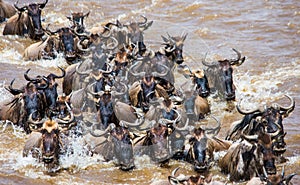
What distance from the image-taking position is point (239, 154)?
41.0 ft

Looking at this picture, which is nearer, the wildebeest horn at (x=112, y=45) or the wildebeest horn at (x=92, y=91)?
the wildebeest horn at (x=92, y=91)

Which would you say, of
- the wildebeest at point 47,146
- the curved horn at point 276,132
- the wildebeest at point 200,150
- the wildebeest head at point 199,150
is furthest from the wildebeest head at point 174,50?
the curved horn at point 276,132

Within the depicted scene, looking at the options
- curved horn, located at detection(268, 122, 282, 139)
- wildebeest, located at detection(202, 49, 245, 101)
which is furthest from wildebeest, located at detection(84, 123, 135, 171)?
wildebeest, located at detection(202, 49, 245, 101)

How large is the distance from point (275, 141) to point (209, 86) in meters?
3.83

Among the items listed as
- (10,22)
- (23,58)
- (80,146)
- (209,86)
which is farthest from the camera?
(10,22)

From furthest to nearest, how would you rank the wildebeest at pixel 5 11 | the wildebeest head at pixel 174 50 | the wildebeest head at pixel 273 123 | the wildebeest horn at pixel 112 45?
the wildebeest at pixel 5 11 → the wildebeest horn at pixel 112 45 → the wildebeest head at pixel 174 50 → the wildebeest head at pixel 273 123

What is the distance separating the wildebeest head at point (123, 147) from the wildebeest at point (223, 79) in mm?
3730

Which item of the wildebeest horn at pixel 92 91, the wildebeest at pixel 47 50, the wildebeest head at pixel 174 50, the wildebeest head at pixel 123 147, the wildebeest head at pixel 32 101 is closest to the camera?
the wildebeest head at pixel 123 147

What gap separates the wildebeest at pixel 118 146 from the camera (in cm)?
1283

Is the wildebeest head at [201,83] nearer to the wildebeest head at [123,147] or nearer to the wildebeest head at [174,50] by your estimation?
the wildebeest head at [174,50]

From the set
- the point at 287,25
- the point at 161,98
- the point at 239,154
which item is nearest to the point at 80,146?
the point at 161,98

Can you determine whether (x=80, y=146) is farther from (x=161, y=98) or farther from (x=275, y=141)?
(x=275, y=141)

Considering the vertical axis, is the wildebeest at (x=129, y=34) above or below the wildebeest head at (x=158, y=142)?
above

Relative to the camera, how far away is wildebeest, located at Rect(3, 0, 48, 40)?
804 inches
